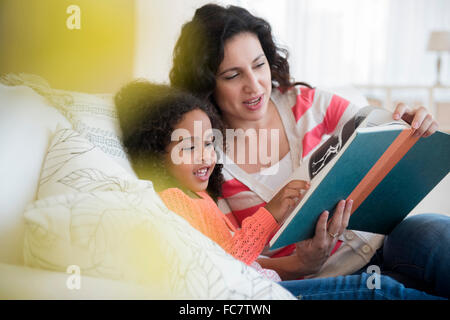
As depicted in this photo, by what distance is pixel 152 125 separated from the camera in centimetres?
92

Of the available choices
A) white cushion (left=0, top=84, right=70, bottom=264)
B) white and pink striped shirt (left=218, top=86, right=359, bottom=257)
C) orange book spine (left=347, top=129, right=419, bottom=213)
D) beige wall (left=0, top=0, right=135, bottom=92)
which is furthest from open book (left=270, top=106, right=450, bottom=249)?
beige wall (left=0, top=0, right=135, bottom=92)

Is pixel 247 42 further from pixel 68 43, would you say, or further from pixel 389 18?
pixel 389 18

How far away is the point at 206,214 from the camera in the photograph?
34.4 inches

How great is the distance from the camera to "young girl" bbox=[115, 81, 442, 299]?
2.73 ft

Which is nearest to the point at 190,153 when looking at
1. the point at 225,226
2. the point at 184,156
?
the point at 184,156

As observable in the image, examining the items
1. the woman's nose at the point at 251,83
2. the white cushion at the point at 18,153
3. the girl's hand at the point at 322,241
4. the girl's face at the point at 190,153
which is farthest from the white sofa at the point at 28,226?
the woman's nose at the point at 251,83

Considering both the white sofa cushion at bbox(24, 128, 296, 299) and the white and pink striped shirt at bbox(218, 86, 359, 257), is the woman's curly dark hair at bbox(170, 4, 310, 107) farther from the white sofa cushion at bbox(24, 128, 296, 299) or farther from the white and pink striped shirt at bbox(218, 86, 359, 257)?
the white sofa cushion at bbox(24, 128, 296, 299)

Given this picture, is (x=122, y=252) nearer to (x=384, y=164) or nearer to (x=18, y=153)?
(x=18, y=153)

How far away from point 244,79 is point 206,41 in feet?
0.43

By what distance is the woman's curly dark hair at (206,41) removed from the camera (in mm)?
1071

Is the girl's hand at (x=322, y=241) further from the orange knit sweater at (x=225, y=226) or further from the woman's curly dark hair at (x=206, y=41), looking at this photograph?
the woman's curly dark hair at (x=206, y=41)

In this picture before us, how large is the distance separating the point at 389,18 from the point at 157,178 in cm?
348
